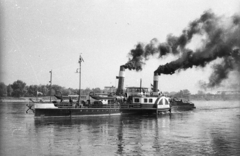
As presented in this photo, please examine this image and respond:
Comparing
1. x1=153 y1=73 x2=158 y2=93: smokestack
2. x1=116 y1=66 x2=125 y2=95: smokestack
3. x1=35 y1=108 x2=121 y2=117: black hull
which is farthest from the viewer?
x1=153 y1=73 x2=158 y2=93: smokestack

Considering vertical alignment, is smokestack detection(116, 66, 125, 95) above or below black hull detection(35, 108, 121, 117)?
above

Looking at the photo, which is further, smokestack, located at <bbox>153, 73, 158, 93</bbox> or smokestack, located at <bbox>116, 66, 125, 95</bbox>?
smokestack, located at <bbox>153, 73, 158, 93</bbox>

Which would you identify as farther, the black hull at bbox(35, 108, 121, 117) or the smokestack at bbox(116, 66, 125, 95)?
the smokestack at bbox(116, 66, 125, 95)

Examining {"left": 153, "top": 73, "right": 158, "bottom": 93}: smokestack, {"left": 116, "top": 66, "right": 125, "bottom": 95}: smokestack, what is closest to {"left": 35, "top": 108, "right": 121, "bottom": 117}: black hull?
{"left": 116, "top": 66, "right": 125, "bottom": 95}: smokestack

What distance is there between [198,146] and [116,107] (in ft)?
112

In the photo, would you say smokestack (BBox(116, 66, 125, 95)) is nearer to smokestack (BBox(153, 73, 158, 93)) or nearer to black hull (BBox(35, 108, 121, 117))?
smokestack (BBox(153, 73, 158, 93))

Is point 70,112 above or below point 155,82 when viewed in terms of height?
below

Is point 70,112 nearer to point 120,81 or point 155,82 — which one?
point 120,81

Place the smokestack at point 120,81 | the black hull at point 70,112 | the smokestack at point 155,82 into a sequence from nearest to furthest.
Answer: the black hull at point 70,112
the smokestack at point 120,81
the smokestack at point 155,82

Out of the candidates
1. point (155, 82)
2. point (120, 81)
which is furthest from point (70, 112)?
point (155, 82)

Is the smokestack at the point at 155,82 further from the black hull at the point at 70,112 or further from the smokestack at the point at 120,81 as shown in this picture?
the black hull at the point at 70,112

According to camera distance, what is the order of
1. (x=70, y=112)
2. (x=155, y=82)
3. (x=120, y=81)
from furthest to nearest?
(x=155, y=82) → (x=120, y=81) → (x=70, y=112)

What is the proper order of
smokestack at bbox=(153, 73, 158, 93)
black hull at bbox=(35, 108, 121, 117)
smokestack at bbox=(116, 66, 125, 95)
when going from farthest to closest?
smokestack at bbox=(153, 73, 158, 93), smokestack at bbox=(116, 66, 125, 95), black hull at bbox=(35, 108, 121, 117)

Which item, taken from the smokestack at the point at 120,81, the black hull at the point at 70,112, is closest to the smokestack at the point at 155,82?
the smokestack at the point at 120,81
